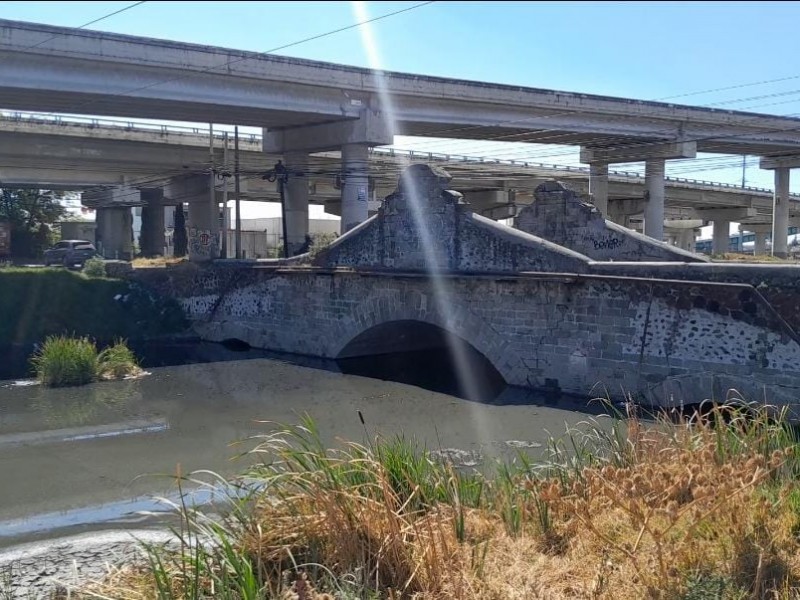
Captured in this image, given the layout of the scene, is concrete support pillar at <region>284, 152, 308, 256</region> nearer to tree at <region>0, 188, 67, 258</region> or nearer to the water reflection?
the water reflection

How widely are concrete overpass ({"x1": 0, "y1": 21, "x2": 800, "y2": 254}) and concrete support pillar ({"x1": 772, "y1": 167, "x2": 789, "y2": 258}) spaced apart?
3.09 meters

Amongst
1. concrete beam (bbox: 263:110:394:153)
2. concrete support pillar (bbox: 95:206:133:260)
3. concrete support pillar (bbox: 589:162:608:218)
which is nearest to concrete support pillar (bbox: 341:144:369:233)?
concrete beam (bbox: 263:110:394:153)

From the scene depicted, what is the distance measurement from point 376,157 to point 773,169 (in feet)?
79.0

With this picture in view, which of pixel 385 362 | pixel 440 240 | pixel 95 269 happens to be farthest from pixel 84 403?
pixel 95 269

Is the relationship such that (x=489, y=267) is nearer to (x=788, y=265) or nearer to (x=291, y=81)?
→ (x=788, y=265)

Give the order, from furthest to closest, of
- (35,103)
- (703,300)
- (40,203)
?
(40,203) → (35,103) → (703,300)

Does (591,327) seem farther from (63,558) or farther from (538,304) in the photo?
(63,558)

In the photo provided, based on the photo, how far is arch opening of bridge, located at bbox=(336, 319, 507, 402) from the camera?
21.9 m

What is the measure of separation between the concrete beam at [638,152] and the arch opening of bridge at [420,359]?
898 inches

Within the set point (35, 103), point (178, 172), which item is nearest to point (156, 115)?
point (35, 103)

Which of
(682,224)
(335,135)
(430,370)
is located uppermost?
(335,135)

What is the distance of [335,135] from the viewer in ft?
119

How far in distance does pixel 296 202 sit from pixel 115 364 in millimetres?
17597

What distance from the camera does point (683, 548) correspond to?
5809 mm
